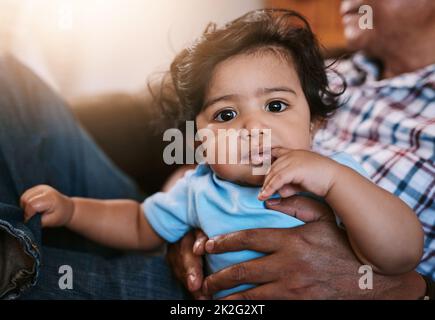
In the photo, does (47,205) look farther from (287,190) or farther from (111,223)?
(287,190)

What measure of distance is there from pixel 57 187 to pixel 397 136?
74 centimetres

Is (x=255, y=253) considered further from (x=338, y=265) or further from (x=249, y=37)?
(x=249, y=37)

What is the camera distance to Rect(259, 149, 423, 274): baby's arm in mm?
608

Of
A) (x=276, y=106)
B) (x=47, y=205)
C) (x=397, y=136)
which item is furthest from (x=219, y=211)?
(x=397, y=136)

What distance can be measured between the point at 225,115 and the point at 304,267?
27 centimetres

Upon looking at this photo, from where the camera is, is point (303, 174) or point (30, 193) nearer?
point (303, 174)

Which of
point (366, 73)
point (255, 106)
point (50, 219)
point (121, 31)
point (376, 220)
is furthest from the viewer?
point (121, 31)

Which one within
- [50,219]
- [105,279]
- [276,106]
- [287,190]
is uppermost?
[276,106]

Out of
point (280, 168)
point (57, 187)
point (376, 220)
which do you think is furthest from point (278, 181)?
point (57, 187)

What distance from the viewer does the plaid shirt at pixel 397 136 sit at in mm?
833

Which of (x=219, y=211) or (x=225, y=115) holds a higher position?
(x=225, y=115)

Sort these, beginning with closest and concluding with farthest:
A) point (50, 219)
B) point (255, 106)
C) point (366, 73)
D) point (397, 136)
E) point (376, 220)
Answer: point (376, 220) → point (255, 106) → point (50, 219) → point (397, 136) → point (366, 73)

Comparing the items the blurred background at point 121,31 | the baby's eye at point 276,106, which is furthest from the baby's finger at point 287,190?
the blurred background at point 121,31

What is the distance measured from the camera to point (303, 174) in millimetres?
615
